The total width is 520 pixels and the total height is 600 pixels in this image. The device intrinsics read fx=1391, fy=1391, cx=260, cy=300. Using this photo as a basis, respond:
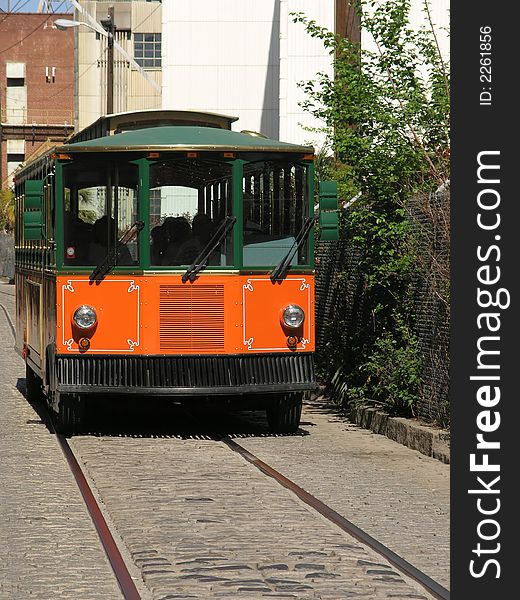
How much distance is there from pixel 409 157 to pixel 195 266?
2.79 meters

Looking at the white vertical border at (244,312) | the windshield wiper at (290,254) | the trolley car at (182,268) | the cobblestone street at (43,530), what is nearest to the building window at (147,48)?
the trolley car at (182,268)

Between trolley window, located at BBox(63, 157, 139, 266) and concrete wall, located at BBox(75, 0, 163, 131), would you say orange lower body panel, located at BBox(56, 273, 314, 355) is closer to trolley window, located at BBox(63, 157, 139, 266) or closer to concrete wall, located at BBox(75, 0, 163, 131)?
trolley window, located at BBox(63, 157, 139, 266)

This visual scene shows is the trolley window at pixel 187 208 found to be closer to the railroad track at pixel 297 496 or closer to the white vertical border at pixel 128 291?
the white vertical border at pixel 128 291

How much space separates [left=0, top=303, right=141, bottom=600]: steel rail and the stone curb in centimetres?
320

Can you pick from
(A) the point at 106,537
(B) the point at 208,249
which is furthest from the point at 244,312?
(A) the point at 106,537

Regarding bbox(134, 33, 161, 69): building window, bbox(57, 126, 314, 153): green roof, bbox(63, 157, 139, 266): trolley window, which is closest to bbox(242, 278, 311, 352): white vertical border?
bbox(63, 157, 139, 266): trolley window

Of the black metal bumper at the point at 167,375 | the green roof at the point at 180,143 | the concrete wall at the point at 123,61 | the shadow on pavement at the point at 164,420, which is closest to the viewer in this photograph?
the black metal bumper at the point at 167,375

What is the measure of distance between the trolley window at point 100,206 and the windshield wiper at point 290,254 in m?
1.39

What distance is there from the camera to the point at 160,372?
1337 centimetres

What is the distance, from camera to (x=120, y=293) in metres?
13.6

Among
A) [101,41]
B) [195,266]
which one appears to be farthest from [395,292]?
[101,41]

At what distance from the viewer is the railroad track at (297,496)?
7.10 metres

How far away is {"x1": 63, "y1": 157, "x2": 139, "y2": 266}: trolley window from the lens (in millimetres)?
13672

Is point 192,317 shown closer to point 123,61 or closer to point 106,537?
point 106,537
